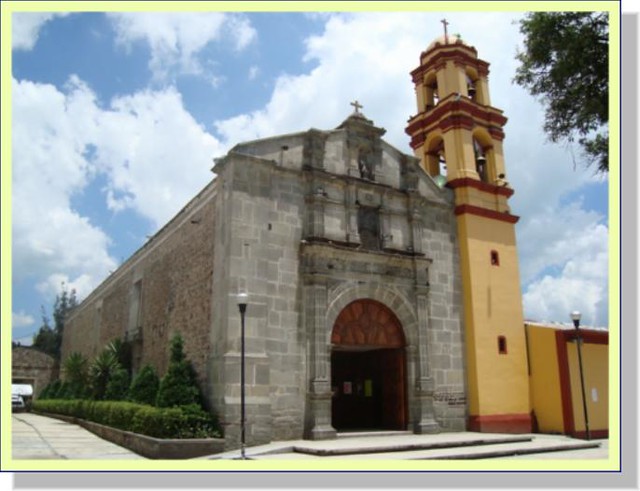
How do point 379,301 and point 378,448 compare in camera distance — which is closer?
point 378,448

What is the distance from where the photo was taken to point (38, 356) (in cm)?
4372

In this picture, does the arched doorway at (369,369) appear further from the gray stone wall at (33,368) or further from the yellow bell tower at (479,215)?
the gray stone wall at (33,368)

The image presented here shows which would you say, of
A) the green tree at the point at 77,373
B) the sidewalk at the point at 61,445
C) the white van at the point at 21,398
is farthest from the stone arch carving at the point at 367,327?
the white van at the point at 21,398

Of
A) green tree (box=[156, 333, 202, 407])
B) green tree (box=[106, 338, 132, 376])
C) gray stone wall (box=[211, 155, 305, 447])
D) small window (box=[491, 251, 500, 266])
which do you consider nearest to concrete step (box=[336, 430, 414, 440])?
gray stone wall (box=[211, 155, 305, 447])

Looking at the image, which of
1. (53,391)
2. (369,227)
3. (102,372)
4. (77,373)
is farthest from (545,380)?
(53,391)

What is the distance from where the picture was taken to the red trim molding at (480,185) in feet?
67.8

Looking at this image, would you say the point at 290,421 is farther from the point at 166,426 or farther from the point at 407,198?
the point at 407,198

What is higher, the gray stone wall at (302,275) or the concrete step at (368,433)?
the gray stone wall at (302,275)

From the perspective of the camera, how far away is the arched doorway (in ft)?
57.2

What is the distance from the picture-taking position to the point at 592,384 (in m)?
19.4

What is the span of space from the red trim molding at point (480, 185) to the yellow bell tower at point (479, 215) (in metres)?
0.04

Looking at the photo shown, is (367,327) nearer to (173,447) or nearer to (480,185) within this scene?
(173,447)

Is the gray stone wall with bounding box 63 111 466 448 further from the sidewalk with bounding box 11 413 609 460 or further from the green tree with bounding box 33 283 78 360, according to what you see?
the green tree with bounding box 33 283 78 360

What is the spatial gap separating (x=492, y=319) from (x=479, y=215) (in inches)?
144
